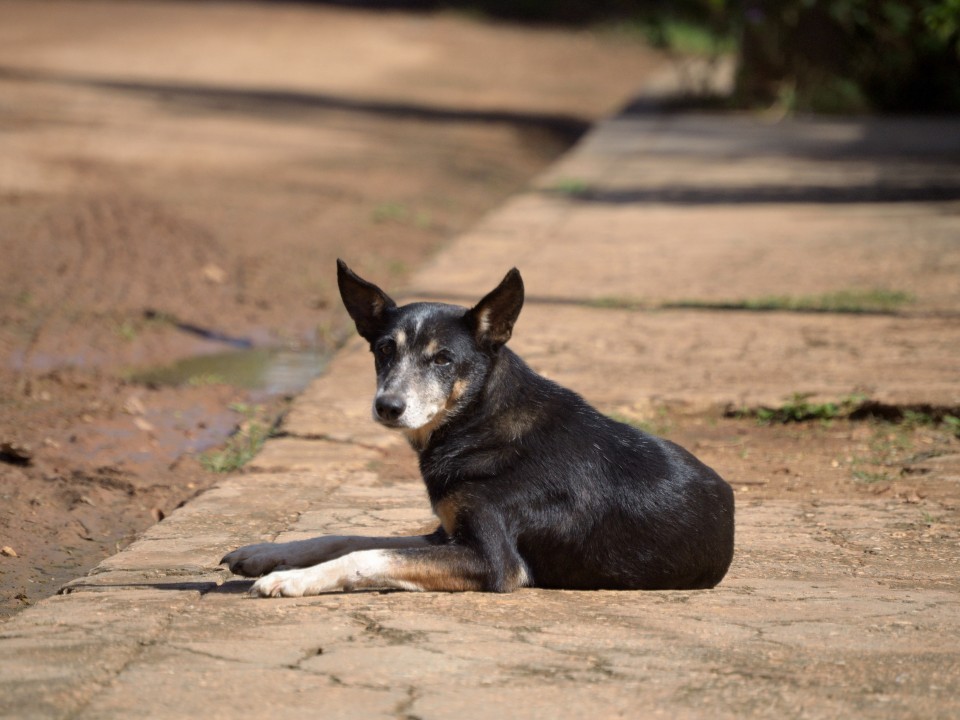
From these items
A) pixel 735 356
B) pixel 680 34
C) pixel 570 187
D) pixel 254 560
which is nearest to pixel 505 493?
pixel 254 560

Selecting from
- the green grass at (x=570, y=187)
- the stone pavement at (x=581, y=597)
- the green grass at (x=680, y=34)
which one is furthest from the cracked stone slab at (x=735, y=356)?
the green grass at (x=680, y=34)

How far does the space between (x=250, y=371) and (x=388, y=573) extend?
3799 mm

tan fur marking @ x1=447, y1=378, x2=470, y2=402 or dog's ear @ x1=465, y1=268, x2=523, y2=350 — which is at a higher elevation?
dog's ear @ x1=465, y1=268, x2=523, y2=350

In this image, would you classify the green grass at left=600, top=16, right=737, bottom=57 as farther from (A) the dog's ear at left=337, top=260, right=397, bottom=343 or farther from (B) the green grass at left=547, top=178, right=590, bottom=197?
(A) the dog's ear at left=337, top=260, right=397, bottom=343

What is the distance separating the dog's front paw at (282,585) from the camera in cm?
413

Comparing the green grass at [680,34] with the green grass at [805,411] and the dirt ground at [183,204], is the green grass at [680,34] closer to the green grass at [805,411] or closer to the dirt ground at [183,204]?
the dirt ground at [183,204]

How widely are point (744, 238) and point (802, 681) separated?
303 inches

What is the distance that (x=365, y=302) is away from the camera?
4652 millimetres

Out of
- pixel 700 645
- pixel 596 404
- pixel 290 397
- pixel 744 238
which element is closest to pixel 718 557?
pixel 700 645

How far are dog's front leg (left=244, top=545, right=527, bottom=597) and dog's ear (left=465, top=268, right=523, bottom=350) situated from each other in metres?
0.73

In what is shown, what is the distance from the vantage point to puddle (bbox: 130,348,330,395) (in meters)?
7.44

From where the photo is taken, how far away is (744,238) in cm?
1093

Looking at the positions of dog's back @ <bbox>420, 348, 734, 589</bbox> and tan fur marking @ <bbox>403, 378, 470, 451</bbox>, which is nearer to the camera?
dog's back @ <bbox>420, 348, 734, 589</bbox>

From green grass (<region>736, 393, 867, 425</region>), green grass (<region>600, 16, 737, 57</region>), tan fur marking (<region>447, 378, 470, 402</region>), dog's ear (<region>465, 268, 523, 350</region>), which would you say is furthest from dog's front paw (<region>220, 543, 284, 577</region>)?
green grass (<region>600, 16, 737, 57</region>)
